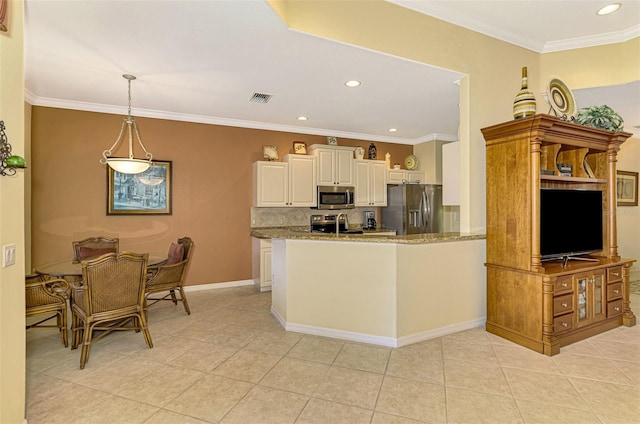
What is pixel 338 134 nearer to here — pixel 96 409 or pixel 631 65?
pixel 631 65

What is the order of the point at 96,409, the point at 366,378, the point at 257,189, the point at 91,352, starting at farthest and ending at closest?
the point at 257,189 → the point at 91,352 → the point at 366,378 → the point at 96,409

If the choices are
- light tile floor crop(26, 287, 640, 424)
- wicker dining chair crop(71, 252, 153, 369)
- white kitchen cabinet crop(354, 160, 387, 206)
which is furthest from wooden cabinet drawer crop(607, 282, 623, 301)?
wicker dining chair crop(71, 252, 153, 369)

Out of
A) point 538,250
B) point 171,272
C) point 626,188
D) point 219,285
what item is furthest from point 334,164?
point 626,188

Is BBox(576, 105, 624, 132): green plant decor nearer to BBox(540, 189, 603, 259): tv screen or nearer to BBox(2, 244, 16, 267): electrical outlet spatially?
BBox(540, 189, 603, 259): tv screen

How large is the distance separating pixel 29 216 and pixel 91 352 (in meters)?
2.39

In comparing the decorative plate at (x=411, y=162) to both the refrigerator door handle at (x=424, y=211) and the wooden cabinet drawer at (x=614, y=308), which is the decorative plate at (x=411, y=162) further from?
the wooden cabinet drawer at (x=614, y=308)

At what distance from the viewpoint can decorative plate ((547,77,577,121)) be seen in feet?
Result: 10.2

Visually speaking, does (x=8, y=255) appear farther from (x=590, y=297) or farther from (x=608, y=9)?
(x=608, y=9)

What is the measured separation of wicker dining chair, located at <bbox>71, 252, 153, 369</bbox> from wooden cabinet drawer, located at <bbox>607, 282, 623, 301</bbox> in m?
4.48

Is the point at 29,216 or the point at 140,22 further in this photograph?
the point at 29,216

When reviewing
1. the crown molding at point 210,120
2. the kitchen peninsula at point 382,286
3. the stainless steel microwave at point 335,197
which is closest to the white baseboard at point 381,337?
the kitchen peninsula at point 382,286

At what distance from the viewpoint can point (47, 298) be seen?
285 cm

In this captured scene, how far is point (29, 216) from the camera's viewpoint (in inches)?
161

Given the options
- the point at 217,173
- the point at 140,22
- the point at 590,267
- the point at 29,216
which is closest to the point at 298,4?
the point at 140,22
